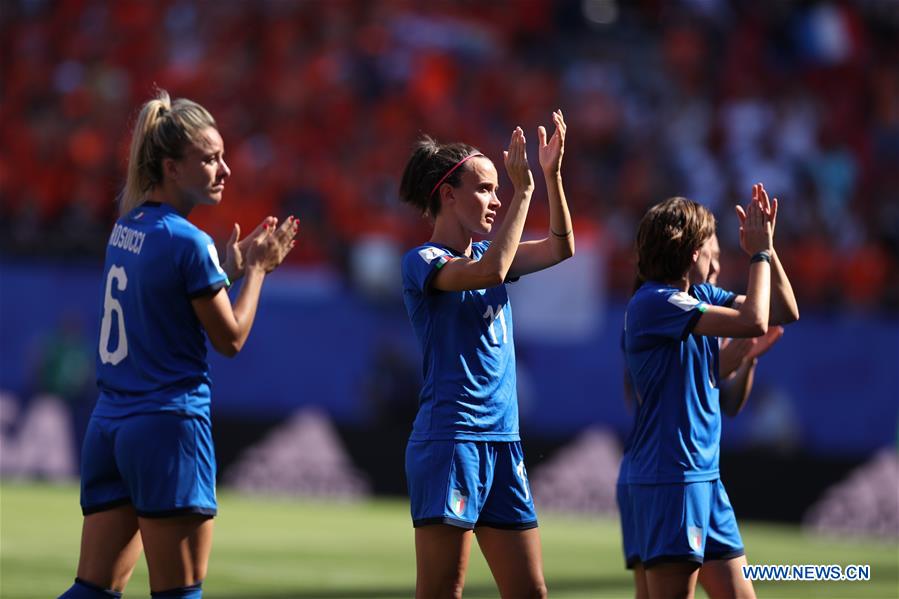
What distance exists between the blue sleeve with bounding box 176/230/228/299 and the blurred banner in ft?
29.3

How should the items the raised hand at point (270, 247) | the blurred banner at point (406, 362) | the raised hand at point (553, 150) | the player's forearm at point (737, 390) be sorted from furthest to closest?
1. the blurred banner at point (406, 362)
2. the player's forearm at point (737, 390)
3. the raised hand at point (553, 150)
4. the raised hand at point (270, 247)

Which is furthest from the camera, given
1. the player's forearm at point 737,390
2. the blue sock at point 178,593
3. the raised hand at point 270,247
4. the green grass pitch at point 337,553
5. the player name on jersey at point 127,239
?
the green grass pitch at point 337,553

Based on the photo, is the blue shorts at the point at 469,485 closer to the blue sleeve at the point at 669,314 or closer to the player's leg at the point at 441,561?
the player's leg at the point at 441,561

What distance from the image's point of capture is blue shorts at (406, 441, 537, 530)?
16.6 feet

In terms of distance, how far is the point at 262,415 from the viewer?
15016 mm

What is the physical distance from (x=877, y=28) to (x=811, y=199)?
10.7 ft

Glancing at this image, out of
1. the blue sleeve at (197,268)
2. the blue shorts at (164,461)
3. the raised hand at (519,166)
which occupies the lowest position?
the blue shorts at (164,461)

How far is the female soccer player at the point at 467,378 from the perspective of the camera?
5078 mm

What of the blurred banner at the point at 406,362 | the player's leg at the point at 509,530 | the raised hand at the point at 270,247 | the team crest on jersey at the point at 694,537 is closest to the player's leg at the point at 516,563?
the player's leg at the point at 509,530

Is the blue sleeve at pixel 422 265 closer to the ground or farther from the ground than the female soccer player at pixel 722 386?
farther from the ground

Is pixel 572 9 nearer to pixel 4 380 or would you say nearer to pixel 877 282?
pixel 877 282

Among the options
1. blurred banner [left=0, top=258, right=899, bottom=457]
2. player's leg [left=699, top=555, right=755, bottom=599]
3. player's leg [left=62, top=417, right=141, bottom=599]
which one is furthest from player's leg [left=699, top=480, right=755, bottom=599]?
blurred banner [left=0, top=258, right=899, bottom=457]

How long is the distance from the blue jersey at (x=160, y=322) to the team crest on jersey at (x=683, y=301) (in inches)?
59.8

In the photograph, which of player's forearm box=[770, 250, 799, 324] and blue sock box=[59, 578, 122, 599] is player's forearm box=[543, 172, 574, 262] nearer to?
player's forearm box=[770, 250, 799, 324]
